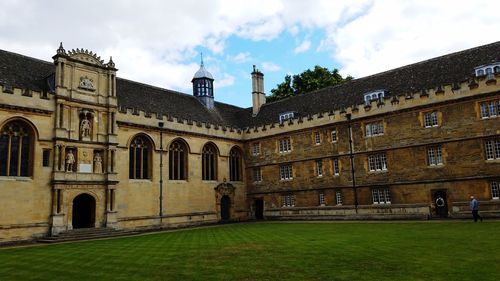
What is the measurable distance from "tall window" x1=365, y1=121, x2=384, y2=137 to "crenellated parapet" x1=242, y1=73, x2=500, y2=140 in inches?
25.5

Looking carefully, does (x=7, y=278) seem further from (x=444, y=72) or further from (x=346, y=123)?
(x=444, y=72)

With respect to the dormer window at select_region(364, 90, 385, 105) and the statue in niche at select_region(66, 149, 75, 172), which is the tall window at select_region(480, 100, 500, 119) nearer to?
the dormer window at select_region(364, 90, 385, 105)

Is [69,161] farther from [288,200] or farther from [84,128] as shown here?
[288,200]

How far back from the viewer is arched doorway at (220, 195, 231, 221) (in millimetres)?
32938

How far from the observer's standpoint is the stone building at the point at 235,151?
22.4 m

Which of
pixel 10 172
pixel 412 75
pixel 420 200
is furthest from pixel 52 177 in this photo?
pixel 412 75

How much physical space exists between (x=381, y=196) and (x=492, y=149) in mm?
7370

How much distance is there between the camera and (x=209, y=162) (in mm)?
32656

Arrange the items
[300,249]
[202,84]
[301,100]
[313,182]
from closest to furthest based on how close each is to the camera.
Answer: [300,249] < [313,182] < [301,100] < [202,84]

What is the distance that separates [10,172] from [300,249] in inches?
685

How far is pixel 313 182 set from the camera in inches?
1196

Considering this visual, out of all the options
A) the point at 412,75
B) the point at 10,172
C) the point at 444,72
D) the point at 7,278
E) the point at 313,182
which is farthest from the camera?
the point at 313,182

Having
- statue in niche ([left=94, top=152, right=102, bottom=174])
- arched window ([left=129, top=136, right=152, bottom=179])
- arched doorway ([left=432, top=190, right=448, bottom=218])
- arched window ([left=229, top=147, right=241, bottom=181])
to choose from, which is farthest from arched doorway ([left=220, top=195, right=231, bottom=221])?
arched doorway ([left=432, top=190, right=448, bottom=218])

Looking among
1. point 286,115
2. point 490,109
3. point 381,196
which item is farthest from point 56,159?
point 490,109
